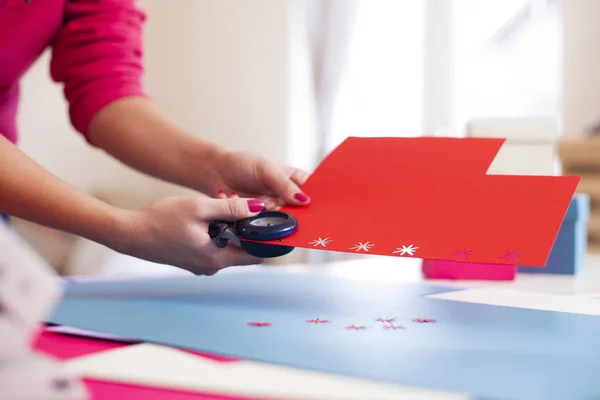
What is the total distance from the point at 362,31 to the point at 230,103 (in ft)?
2.75

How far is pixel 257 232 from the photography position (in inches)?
29.3

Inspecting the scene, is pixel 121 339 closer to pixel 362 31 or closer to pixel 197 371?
pixel 197 371

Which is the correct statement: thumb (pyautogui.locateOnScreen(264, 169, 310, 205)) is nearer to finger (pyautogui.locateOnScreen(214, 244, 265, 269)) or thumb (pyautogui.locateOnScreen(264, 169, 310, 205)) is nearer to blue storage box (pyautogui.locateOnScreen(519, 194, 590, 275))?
finger (pyautogui.locateOnScreen(214, 244, 265, 269))

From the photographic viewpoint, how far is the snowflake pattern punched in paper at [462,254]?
0.66 metres

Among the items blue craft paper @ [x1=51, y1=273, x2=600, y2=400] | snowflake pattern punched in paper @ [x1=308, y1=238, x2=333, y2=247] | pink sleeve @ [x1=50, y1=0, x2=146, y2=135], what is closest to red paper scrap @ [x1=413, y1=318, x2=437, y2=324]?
blue craft paper @ [x1=51, y1=273, x2=600, y2=400]

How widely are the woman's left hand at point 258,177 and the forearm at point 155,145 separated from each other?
0.09 feet

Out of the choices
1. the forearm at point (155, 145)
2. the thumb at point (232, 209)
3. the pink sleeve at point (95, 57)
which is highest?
the pink sleeve at point (95, 57)

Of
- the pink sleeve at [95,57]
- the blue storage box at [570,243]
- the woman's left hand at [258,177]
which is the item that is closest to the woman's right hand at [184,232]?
the woman's left hand at [258,177]

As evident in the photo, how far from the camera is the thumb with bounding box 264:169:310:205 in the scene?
0.86 m

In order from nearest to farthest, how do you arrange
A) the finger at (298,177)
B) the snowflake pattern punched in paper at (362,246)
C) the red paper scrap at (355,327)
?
the red paper scrap at (355,327), the snowflake pattern punched in paper at (362,246), the finger at (298,177)

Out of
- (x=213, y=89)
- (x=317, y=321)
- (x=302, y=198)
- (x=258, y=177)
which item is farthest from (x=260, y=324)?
(x=213, y=89)

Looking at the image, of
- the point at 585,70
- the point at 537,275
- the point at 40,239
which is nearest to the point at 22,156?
the point at 537,275

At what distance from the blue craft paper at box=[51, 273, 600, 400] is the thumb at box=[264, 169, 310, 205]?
4.9 inches

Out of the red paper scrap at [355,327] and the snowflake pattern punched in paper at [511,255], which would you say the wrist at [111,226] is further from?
the snowflake pattern punched in paper at [511,255]
